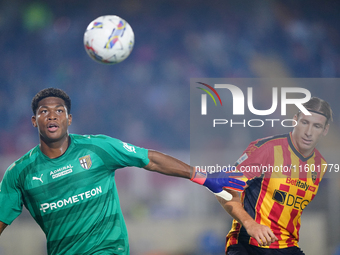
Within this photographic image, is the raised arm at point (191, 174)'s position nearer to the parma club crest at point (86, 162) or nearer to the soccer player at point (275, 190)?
the soccer player at point (275, 190)

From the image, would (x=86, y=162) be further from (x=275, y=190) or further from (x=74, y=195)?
(x=275, y=190)

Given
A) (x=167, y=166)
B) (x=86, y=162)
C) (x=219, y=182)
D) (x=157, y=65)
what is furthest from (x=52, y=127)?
(x=157, y=65)

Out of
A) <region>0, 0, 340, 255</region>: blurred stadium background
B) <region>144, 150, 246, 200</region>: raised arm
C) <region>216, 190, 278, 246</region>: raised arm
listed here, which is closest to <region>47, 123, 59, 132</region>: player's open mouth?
<region>144, 150, 246, 200</region>: raised arm

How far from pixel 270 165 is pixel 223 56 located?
3992 mm

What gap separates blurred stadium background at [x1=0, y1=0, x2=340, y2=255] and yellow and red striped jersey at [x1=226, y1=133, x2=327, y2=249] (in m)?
2.86

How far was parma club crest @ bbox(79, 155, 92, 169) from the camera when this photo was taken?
8.98ft

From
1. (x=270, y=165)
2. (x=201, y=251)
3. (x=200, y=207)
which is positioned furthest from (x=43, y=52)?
(x=270, y=165)

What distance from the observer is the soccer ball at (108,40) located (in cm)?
350

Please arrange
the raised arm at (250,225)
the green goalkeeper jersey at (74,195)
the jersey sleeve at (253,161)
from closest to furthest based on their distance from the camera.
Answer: the raised arm at (250,225) < the green goalkeeper jersey at (74,195) < the jersey sleeve at (253,161)

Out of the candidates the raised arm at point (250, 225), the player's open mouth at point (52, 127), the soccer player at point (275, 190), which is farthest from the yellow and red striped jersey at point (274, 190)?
the player's open mouth at point (52, 127)

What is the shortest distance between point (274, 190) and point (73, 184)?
158 cm

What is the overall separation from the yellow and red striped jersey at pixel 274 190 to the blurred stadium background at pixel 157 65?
2.86 m

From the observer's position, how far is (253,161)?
9.82 feet

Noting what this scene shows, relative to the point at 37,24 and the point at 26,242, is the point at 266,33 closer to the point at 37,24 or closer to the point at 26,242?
the point at 37,24
